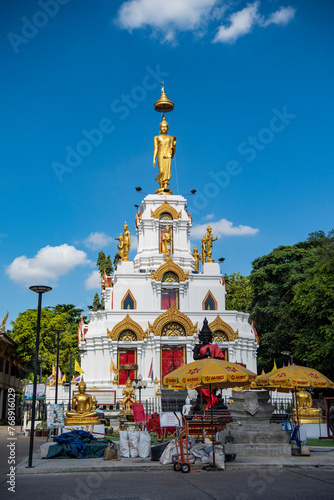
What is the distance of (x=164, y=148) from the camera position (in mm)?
45438

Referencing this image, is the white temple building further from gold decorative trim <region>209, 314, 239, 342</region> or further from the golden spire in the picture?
the golden spire

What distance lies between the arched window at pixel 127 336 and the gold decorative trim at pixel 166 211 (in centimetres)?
1085

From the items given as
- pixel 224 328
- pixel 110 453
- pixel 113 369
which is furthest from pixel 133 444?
pixel 224 328

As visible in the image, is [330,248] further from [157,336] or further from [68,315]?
[68,315]

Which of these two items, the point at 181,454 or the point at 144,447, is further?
the point at 144,447

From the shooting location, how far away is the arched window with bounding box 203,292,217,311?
126 feet

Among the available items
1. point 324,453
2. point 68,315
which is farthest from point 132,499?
point 68,315

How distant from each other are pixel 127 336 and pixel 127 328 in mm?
616

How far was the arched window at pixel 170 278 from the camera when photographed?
3838cm

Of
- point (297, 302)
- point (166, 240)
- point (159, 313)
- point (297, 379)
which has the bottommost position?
point (297, 379)

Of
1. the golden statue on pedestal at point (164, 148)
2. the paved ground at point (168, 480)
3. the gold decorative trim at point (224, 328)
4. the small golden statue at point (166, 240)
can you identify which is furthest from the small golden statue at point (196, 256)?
the paved ground at point (168, 480)

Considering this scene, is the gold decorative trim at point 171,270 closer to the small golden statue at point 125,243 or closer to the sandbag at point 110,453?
the small golden statue at point 125,243

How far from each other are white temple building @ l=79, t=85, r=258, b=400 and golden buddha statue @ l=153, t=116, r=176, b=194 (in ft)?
6.31

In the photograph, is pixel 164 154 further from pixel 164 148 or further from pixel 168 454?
pixel 168 454
